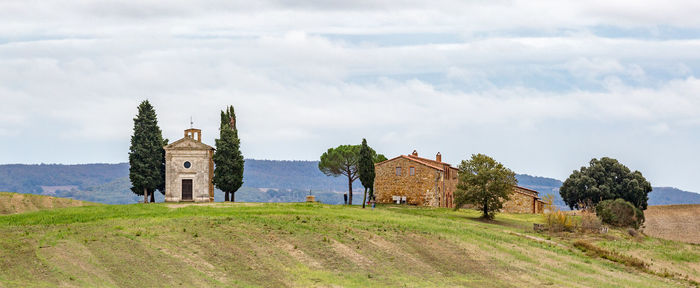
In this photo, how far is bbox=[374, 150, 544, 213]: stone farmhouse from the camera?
8919 centimetres

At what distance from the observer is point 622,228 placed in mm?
73625

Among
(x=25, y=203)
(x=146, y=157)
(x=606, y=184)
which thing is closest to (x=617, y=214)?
(x=606, y=184)

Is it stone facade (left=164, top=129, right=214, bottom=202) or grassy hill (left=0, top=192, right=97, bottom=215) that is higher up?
stone facade (left=164, top=129, right=214, bottom=202)

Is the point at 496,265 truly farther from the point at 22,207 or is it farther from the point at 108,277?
the point at 22,207

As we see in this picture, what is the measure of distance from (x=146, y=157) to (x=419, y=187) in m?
30.8

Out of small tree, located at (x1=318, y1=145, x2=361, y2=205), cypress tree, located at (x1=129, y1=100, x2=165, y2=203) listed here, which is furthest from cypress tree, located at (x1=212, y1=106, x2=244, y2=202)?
small tree, located at (x1=318, y1=145, x2=361, y2=205)

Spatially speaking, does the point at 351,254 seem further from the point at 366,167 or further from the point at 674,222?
the point at 674,222

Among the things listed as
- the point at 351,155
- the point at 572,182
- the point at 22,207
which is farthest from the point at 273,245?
the point at 572,182

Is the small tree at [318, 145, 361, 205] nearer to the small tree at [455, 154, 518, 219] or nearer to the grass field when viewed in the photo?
the small tree at [455, 154, 518, 219]

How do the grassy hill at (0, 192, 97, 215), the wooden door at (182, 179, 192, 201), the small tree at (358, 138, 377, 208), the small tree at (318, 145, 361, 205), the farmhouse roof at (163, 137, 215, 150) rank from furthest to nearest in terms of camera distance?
1. the small tree at (318, 145, 361, 205)
2. the farmhouse roof at (163, 137, 215, 150)
3. the wooden door at (182, 179, 192, 201)
4. the small tree at (358, 138, 377, 208)
5. the grassy hill at (0, 192, 97, 215)

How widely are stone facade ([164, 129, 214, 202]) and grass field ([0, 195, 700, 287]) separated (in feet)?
79.3

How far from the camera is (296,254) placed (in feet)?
142

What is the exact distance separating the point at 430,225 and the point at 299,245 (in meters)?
15.8

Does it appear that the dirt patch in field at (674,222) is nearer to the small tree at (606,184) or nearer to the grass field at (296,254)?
the small tree at (606,184)
